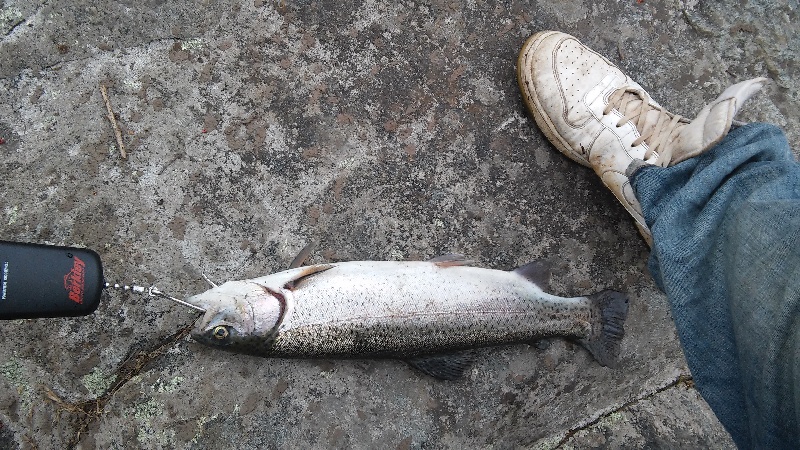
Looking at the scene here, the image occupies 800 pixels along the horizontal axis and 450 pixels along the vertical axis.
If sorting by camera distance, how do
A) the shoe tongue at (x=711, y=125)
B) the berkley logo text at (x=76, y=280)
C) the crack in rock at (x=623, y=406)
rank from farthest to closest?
the crack in rock at (x=623, y=406) → the shoe tongue at (x=711, y=125) → the berkley logo text at (x=76, y=280)

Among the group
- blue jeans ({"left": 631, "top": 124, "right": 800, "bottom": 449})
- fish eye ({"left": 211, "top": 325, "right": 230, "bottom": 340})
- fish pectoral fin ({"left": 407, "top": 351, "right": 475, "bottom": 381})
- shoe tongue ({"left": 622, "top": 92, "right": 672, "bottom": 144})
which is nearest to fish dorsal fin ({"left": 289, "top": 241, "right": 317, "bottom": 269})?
fish eye ({"left": 211, "top": 325, "right": 230, "bottom": 340})

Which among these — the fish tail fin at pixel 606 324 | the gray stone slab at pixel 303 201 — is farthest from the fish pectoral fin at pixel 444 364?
the fish tail fin at pixel 606 324

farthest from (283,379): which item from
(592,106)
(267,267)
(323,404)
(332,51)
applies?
(592,106)

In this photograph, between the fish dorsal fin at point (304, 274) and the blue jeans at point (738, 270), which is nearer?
the blue jeans at point (738, 270)

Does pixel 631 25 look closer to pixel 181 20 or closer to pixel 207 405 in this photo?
pixel 181 20

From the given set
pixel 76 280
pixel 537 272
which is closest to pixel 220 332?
pixel 76 280

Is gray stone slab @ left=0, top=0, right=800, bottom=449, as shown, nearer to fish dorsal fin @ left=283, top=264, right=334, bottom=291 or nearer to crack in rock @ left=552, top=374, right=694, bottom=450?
crack in rock @ left=552, top=374, right=694, bottom=450

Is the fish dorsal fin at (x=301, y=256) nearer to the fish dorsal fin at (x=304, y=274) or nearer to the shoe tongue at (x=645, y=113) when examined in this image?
the fish dorsal fin at (x=304, y=274)
